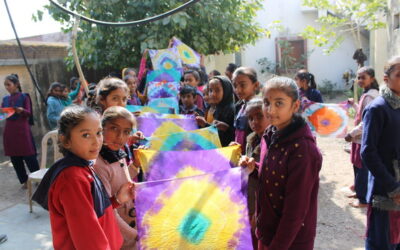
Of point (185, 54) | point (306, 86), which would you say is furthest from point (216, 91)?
point (185, 54)

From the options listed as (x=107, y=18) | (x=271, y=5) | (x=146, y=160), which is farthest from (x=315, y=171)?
(x=271, y=5)

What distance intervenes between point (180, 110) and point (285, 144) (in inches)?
113

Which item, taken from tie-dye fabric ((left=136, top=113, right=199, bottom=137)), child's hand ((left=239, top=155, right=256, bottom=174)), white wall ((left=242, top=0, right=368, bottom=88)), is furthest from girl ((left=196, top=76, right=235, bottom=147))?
white wall ((left=242, top=0, right=368, bottom=88))

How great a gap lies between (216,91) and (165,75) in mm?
2263

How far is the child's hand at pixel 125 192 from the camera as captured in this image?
1.93m

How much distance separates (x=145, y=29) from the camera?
6961mm

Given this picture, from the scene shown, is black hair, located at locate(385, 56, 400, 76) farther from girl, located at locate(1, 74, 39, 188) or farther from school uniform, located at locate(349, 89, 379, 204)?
girl, located at locate(1, 74, 39, 188)

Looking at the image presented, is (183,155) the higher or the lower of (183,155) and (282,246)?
the higher

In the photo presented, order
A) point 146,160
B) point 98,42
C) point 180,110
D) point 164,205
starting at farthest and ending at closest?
point 98,42, point 180,110, point 146,160, point 164,205

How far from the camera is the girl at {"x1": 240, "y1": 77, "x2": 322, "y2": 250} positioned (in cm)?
170

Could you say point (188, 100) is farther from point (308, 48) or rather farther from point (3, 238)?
point (308, 48)

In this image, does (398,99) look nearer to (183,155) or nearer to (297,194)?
(297,194)

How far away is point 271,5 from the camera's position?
16.4 meters

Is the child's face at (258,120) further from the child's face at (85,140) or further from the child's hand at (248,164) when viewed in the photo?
the child's face at (85,140)
